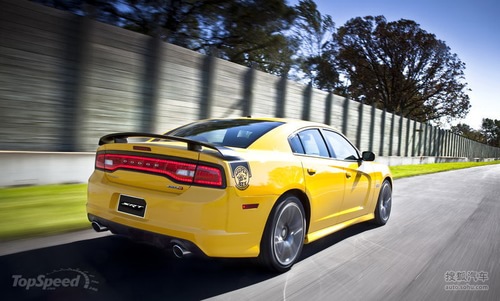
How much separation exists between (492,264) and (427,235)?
1.25m

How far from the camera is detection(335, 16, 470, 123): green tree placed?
47.2 m

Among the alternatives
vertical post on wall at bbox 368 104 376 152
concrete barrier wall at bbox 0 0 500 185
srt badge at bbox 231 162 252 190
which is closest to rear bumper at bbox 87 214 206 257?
srt badge at bbox 231 162 252 190

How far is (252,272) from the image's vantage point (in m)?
3.87

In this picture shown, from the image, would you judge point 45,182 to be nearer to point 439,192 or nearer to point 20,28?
point 20,28

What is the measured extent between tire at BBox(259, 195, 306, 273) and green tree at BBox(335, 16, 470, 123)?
46788 millimetres

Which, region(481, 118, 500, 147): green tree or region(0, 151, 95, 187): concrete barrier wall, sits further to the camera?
region(481, 118, 500, 147): green tree

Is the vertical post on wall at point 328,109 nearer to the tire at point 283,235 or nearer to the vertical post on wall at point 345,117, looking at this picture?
the vertical post on wall at point 345,117

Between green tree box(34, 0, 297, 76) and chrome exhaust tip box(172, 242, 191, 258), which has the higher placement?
green tree box(34, 0, 297, 76)

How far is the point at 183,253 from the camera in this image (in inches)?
130

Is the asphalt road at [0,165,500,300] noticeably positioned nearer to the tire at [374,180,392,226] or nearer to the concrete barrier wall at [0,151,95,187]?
the tire at [374,180,392,226]

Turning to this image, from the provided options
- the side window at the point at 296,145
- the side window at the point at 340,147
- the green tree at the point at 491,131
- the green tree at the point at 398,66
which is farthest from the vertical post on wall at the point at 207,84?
the green tree at the point at 491,131

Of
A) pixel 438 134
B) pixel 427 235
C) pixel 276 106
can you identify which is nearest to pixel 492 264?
pixel 427 235

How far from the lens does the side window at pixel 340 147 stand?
17.0 feet

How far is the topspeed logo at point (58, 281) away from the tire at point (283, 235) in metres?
1.43
